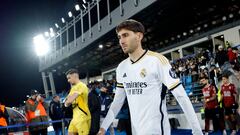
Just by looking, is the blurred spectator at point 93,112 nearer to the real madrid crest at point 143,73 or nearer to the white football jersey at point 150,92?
the white football jersey at point 150,92

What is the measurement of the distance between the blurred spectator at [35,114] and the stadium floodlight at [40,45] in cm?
2900

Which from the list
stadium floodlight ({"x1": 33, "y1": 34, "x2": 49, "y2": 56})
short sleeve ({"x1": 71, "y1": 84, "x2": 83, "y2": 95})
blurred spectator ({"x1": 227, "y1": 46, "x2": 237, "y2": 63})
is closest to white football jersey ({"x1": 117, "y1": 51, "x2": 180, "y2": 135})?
short sleeve ({"x1": 71, "y1": 84, "x2": 83, "y2": 95})

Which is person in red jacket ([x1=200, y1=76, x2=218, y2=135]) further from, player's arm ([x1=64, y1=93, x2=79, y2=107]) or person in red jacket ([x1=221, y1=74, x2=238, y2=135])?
player's arm ([x1=64, y1=93, x2=79, y2=107])

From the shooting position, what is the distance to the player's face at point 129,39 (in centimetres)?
280

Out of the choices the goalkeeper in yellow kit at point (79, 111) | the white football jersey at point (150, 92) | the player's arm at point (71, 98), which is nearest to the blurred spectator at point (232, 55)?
the goalkeeper in yellow kit at point (79, 111)

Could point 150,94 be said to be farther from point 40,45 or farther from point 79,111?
point 40,45

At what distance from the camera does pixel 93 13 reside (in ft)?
94.4

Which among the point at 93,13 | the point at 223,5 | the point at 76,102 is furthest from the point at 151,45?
the point at 76,102

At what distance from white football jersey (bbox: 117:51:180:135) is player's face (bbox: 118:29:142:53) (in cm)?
14

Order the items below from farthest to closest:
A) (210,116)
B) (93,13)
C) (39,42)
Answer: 1. (39,42)
2. (93,13)
3. (210,116)

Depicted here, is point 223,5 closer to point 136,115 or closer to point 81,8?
point 81,8

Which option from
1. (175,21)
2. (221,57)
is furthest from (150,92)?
(175,21)

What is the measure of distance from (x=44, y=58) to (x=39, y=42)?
96.3 inches

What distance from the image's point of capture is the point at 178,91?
256 cm
